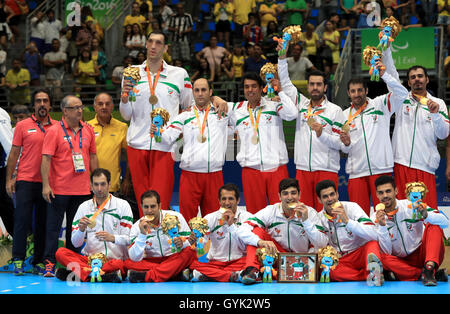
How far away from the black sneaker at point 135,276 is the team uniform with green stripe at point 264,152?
1.59m

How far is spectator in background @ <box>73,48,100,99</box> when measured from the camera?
14.6 m

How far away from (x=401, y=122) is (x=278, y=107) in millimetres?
1418

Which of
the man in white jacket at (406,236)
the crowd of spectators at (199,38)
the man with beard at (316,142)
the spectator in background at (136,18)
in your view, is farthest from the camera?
the spectator in background at (136,18)

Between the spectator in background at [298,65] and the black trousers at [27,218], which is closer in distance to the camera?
the black trousers at [27,218]

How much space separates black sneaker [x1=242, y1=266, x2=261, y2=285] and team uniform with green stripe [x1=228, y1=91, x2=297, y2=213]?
128cm

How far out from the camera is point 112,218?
740cm

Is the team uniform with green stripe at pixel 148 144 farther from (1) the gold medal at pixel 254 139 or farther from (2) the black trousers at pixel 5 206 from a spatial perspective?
(2) the black trousers at pixel 5 206

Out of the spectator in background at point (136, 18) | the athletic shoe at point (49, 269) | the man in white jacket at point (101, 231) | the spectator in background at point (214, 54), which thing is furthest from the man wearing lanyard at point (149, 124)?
the spectator in background at point (136, 18)

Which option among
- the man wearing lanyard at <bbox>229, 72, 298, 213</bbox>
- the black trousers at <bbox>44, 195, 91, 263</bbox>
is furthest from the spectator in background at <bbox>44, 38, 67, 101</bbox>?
the man wearing lanyard at <bbox>229, 72, 298, 213</bbox>

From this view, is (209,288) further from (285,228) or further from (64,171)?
(64,171)

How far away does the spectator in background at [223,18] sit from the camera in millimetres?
14893

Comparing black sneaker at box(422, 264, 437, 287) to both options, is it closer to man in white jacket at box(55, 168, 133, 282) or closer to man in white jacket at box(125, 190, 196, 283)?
man in white jacket at box(125, 190, 196, 283)

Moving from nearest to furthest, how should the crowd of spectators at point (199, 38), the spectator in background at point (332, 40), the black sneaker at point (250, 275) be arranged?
1. the black sneaker at point (250, 275)
2. the spectator in background at point (332, 40)
3. the crowd of spectators at point (199, 38)

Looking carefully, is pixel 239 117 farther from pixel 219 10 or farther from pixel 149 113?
pixel 219 10
